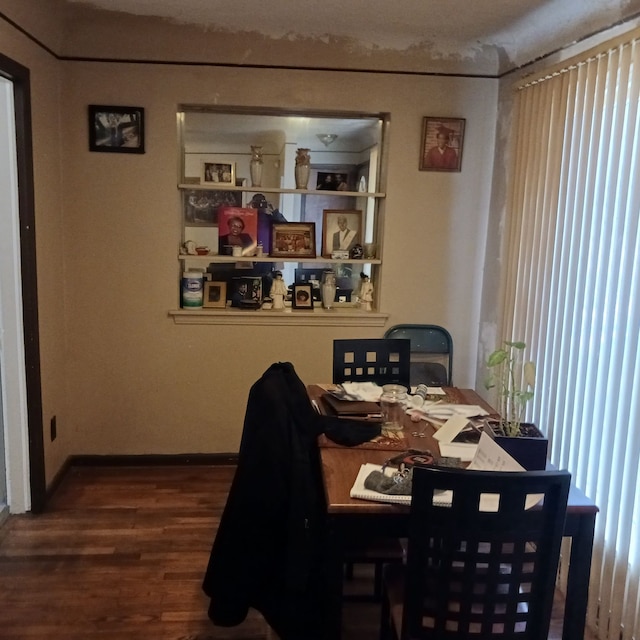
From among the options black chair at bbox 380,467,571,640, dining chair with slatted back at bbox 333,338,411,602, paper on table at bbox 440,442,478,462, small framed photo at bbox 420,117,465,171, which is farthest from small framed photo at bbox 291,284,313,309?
black chair at bbox 380,467,571,640

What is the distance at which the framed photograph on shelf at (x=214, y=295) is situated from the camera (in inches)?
144

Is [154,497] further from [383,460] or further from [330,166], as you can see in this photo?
[330,166]

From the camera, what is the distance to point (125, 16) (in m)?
3.22

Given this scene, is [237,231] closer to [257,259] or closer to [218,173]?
[257,259]

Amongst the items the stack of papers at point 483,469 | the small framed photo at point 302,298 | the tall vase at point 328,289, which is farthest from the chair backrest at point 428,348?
the stack of papers at point 483,469

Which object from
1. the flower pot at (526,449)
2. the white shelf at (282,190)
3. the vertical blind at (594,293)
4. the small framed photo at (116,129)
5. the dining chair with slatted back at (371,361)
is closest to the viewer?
the flower pot at (526,449)

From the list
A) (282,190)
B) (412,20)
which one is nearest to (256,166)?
(282,190)

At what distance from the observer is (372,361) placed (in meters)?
2.92

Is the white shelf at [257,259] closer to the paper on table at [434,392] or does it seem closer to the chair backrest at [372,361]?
the chair backrest at [372,361]

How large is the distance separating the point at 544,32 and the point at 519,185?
2.29ft

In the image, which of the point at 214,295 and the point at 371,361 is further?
the point at 214,295

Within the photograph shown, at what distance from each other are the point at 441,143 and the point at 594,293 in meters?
1.44

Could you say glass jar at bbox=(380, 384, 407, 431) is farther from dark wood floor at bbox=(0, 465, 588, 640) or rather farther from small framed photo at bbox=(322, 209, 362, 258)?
small framed photo at bbox=(322, 209, 362, 258)

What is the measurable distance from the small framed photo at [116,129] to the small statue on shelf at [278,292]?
3.34 feet
